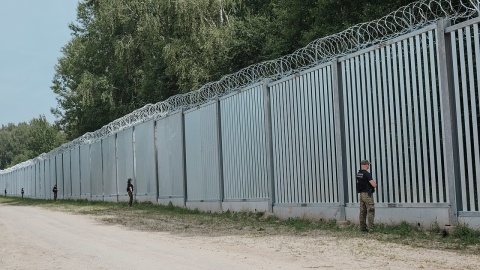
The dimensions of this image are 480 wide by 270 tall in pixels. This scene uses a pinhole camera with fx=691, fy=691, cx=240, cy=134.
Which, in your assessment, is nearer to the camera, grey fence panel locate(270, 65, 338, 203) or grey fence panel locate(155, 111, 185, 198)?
grey fence panel locate(270, 65, 338, 203)

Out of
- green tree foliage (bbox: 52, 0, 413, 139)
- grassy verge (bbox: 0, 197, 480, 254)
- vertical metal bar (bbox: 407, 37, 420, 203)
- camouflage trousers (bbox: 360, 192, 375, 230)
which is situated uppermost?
green tree foliage (bbox: 52, 0, 413, 139)

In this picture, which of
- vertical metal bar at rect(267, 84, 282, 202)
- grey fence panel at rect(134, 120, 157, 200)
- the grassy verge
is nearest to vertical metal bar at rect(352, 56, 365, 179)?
the grassy verge

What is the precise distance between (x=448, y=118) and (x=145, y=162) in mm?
20179

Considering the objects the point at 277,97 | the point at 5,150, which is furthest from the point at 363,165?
the point at 5,150

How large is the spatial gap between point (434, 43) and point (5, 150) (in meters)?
170

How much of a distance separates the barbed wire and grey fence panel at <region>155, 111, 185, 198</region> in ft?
1.60

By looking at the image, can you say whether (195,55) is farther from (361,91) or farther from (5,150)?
(5,150)

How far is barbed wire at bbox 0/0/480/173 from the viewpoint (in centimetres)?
1277

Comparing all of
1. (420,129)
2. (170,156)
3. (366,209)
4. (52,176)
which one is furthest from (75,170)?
(420,129)

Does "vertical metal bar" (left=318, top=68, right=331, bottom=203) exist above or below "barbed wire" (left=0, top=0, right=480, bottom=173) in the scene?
below

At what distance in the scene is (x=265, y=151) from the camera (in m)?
18.4

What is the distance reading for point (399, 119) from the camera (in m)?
12.8

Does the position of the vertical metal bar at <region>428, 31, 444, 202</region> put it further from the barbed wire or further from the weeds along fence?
the barbed wire

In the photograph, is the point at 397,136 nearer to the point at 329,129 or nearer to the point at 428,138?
the point at 428,138
